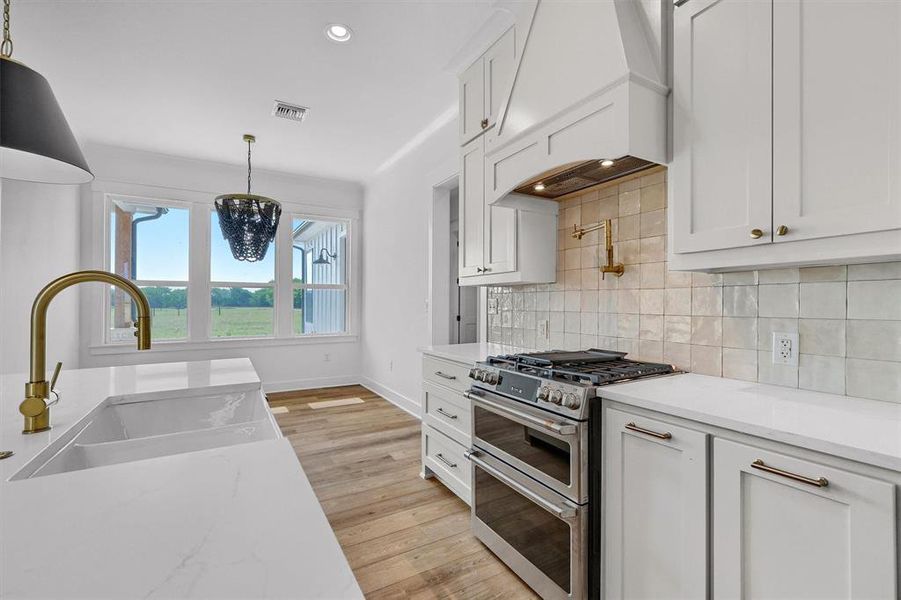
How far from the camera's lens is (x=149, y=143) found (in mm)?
4383

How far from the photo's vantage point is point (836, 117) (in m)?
1.19

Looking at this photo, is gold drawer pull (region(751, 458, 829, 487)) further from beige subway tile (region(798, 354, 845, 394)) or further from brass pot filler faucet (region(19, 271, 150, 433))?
brass pot filler faucet (region(19, 271, 150, 433))

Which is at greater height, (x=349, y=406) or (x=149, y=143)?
(x=149, y=143)

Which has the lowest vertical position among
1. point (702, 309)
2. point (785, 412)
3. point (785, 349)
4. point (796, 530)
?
point (796, 530)

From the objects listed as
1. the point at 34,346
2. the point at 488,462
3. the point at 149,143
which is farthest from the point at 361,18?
the point at 149,143

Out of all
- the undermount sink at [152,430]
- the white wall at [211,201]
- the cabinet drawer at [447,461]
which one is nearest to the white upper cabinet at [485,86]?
the cabinet drawer at [447,461]

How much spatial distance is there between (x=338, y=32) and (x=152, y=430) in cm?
239

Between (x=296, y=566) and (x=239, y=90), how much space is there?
12.1 feet

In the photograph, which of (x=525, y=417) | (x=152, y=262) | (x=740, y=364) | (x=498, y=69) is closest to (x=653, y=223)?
(x=740, y=364)

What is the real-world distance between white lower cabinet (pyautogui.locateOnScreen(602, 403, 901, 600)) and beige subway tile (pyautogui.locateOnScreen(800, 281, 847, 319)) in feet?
2.20

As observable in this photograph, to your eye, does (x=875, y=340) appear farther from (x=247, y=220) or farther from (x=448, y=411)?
(x=247, y=220)

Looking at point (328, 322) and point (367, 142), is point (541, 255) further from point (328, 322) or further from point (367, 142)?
point (328, 322)

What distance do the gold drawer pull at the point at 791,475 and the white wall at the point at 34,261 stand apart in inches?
163

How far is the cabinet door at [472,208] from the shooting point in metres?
2.63
